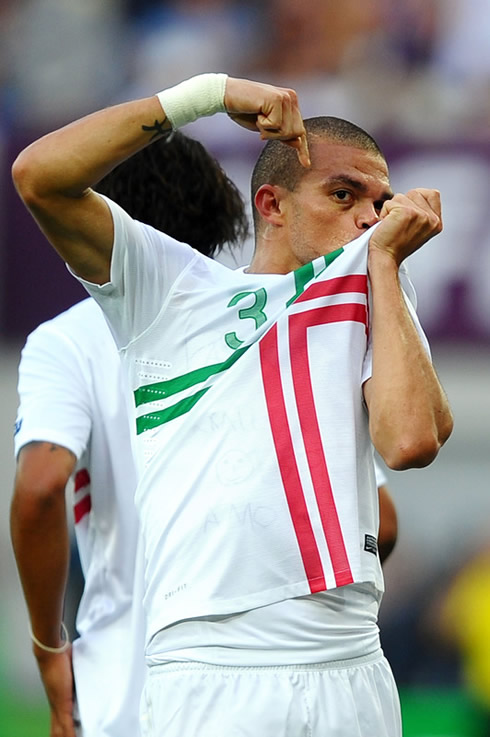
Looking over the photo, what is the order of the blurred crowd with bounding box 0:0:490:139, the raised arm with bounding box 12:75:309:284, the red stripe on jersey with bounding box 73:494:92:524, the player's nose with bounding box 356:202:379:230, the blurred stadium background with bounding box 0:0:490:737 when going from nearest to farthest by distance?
1. the raised arm with bounding box 12:75:309:284
2. the player's nose with bounding box 356:202:379:230
3. the red stripe on jersey with bounding box 73:494:92:524
4. the blurred stadium background with bounding box 0:0:490:737
5. the blurred crowd with bounding box 0:0:490:139

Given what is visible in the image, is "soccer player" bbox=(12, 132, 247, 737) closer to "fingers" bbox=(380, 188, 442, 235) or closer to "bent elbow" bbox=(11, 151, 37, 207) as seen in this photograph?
"bent elbow" bbox=(11, 151, 37, 207)

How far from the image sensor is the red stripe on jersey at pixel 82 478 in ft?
11.8

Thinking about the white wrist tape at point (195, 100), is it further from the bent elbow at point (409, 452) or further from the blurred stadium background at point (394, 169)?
the blurred stadium background at point (394, 169)

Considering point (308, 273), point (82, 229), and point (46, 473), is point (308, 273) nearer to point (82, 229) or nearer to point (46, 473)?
point (82, 229)

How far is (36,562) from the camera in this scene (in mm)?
3500

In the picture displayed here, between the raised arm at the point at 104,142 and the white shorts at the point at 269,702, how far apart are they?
3.11ft

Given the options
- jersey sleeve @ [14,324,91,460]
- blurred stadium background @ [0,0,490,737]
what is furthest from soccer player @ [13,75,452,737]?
blurred stadium background @ [0,0,490,737]

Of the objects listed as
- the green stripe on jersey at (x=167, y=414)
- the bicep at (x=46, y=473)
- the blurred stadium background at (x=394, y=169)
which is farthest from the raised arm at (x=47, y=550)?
the blurred stadium background at (x=394, y=169)

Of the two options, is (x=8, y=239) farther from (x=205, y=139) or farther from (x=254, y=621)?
(x=254, y=621)

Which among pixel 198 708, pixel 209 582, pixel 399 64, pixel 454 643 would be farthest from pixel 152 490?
pixel 399 64

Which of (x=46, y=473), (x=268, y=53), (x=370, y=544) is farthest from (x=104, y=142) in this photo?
(x=268, y=53)

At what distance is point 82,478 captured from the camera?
3605mm

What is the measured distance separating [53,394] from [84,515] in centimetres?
36

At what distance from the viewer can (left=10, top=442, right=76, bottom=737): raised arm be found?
11.3 feet
